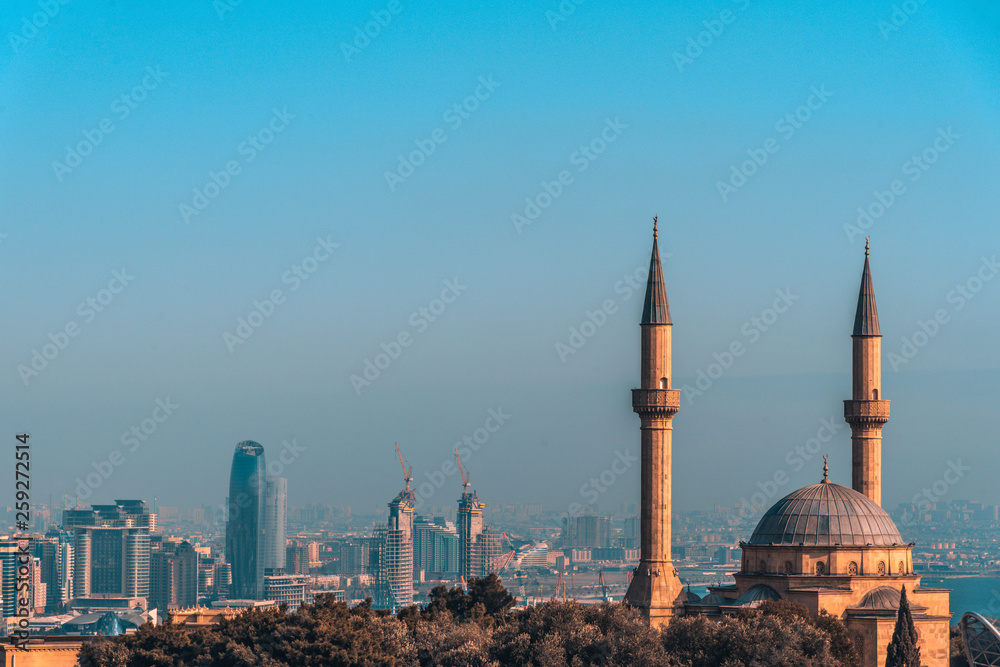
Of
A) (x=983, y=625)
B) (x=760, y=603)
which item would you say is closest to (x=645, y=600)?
(x=760, y=603)

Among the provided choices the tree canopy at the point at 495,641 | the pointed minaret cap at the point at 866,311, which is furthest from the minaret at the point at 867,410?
the tree canopy at the point at 495,641

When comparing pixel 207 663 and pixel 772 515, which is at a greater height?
pixel 772 515

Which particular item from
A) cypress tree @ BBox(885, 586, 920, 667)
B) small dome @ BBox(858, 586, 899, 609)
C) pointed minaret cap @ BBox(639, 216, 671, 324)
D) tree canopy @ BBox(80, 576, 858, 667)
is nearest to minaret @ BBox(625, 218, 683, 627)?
pointed minaret cap @ BBox(639, 216, 671, 324)

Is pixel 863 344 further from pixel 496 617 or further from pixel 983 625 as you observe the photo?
pixel 496 617

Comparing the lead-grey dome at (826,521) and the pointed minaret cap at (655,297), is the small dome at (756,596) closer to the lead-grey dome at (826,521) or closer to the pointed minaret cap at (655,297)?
the lead-grey dome at (826,521)

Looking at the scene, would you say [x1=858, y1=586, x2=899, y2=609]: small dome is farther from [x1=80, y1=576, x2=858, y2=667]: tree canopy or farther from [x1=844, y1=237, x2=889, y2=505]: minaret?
[x1=844, y1=237, x2=889, y2=505]: minaret
